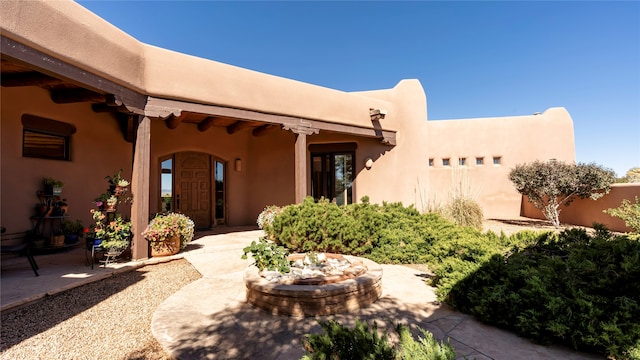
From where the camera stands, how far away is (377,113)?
23.3ft

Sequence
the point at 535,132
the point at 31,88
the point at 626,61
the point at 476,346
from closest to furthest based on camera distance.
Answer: the point at 476,346, the point at 31,88, the point at 626,61, the point at 535,132

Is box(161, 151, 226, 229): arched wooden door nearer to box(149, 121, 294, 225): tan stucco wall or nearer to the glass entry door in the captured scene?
box(149, 121, 294, 225): tan stucco wall

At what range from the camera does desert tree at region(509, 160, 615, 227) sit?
24.0 ft

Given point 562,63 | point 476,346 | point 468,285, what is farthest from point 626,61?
point 476,346

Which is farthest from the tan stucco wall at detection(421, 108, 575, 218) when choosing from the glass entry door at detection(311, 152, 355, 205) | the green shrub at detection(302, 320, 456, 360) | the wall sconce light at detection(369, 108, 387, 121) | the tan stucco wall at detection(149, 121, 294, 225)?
the green shrub at detection(302, 320, 456, 360)

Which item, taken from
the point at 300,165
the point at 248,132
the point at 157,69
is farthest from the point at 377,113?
the point at 157,69

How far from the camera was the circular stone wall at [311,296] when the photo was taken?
2.40 meters

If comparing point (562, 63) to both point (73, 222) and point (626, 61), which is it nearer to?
point (626, 61)

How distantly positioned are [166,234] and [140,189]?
2.60ft

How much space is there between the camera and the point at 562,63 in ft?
29.0

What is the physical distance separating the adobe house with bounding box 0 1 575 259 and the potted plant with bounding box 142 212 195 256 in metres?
0.15

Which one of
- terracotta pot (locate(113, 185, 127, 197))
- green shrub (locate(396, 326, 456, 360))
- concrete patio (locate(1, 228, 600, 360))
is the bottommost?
concrete patio (locate(1, 228, 600, 360))

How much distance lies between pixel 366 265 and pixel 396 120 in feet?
18.3

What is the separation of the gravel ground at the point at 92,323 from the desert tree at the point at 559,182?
29.2ft
